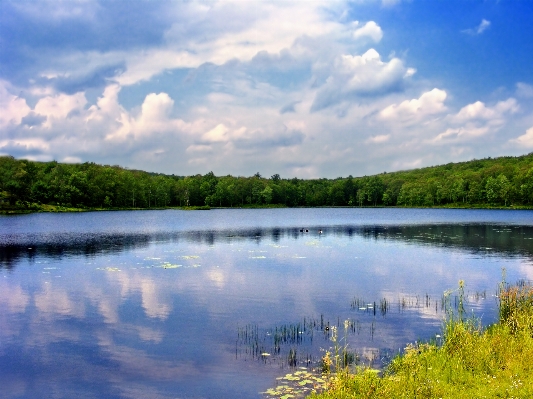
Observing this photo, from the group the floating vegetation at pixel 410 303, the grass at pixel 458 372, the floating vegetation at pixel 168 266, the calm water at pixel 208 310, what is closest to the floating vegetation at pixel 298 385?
the grass at pixel 458 372

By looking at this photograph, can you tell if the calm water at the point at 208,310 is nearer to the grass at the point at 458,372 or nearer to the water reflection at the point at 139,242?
the water reflection at the point at 139,242

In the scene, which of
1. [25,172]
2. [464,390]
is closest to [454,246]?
[464,390]

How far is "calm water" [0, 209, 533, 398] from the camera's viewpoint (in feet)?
54.9

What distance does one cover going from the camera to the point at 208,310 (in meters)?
25.6

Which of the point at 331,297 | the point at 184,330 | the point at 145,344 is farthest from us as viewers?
A: the point at 331,297

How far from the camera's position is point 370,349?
61.1 ft

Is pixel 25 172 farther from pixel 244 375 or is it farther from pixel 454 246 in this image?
pixel 244 375

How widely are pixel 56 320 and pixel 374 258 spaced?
30.8 metres

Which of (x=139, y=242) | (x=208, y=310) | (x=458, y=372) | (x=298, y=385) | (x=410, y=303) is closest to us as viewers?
(x=458, y=372)

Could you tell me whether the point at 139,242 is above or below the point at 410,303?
above

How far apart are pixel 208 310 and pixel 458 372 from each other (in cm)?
1486

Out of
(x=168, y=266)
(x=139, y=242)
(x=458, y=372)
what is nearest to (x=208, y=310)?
(x=458, y=372)

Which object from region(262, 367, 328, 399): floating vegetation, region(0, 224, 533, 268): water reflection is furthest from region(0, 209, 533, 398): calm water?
region(0, 224, 533, 268): water reflection

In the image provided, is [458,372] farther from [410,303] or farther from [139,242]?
[139,242]
